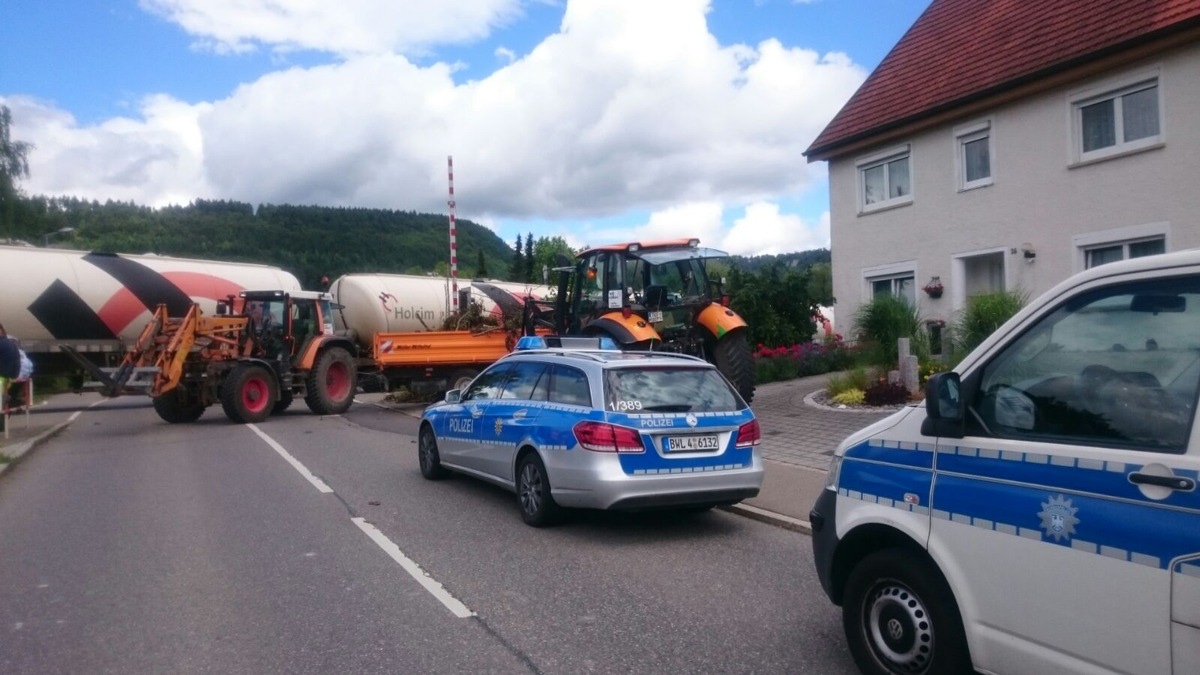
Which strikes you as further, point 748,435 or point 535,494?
point 535,494

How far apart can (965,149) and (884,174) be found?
2.07m

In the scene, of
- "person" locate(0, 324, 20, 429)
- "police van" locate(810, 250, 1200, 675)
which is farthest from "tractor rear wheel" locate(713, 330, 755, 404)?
"person" locate(0, 324, 20, 429)

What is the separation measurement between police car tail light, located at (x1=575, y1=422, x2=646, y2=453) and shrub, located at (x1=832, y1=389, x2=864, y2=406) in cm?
759

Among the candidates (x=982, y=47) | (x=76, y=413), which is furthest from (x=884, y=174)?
(x=76, y=413)

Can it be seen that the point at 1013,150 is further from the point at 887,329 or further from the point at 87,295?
the point at 87,295

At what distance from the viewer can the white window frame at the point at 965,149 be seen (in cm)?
1711

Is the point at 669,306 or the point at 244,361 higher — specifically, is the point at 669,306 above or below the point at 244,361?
above

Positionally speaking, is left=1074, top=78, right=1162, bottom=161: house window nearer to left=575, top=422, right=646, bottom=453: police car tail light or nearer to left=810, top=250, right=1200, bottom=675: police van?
left=575, top=422, right=646, bottom=453: police car tail light

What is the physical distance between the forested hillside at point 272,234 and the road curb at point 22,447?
23926mm

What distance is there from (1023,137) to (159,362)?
1572cm

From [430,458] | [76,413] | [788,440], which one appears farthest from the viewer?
[76,413]

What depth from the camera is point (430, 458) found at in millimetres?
10867

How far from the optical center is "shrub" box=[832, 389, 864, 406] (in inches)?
569

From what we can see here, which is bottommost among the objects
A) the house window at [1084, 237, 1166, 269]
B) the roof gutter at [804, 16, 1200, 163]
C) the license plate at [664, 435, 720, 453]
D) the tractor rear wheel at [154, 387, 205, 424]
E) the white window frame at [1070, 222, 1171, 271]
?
the tractor rear wheel at [154, 387, 205, 424]
